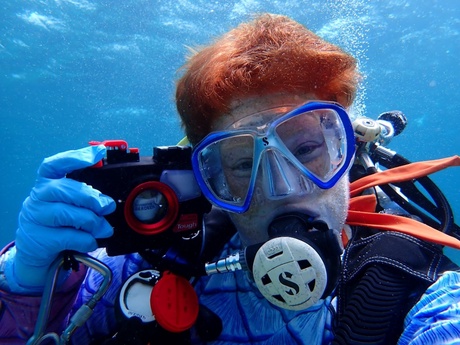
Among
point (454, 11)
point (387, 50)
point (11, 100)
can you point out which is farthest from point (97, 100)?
point (454, 11)

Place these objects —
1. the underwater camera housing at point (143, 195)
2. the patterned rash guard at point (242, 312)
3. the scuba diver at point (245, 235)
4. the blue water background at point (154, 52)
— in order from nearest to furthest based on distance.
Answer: the patterned rash guard at point (242, 312) → the scuba diver at point (245, 235) → the underwater camera housing at point (143, 195) → the blue water background at point (154, 52)

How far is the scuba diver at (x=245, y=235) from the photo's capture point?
167cm

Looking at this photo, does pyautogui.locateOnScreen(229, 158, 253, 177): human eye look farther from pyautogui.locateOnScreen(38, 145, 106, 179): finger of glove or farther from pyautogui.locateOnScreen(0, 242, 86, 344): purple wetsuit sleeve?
pyautogui.locateOnScreen(0, 242, 86, 344): purple wetsuit sleeve

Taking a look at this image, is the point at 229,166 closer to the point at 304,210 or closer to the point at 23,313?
the point at 304,210

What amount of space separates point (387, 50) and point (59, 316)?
2135 centimetres

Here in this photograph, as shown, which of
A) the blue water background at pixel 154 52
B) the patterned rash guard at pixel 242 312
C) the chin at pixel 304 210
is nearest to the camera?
the patterned rash guard at pixel 242 312

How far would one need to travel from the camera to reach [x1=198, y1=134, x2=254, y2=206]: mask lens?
222cm

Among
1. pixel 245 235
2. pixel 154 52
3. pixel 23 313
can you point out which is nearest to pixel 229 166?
pixel 245 235

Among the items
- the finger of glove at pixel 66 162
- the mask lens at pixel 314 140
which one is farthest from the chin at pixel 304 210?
the finger of glove at pixel 66 162

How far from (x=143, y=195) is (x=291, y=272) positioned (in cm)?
82

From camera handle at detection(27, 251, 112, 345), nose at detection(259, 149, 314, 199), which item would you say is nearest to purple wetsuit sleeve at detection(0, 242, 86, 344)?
camera handle at detection(27, 251, 112, 345)

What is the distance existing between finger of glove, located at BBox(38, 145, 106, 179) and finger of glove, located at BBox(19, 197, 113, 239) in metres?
0.15

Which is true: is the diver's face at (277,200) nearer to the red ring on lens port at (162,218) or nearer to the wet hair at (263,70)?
the wet hair at (263,70)

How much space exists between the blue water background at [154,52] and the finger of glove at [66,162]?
7866 mm
